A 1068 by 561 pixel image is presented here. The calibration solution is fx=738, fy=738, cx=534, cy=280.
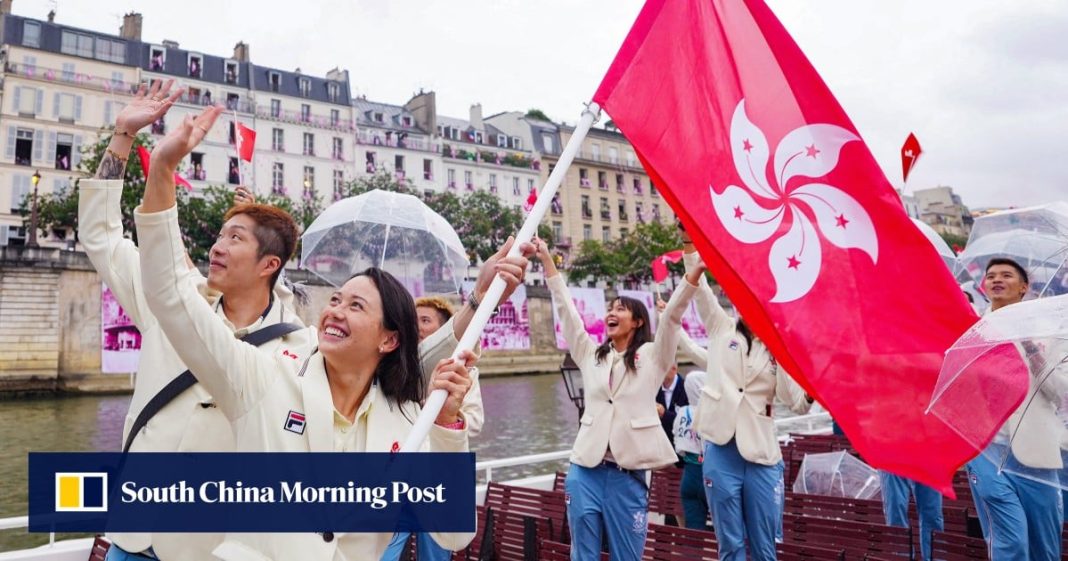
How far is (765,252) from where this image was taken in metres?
3.28

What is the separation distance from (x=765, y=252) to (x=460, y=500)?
69.6 inches

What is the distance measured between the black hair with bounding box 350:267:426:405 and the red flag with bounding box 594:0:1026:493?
1.40m

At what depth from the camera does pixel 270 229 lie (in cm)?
285

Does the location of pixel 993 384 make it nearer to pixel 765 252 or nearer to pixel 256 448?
pixel 765 252

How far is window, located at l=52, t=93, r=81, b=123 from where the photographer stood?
41.5m

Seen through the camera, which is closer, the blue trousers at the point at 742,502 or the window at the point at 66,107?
the blue trousers at the point at 742,502

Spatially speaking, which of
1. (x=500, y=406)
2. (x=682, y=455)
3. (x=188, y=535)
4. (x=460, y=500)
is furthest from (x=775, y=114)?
(x=500, y=406)

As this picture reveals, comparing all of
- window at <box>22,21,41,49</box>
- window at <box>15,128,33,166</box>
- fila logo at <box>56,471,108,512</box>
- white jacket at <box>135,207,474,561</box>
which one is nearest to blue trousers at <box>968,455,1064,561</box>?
white jacket at <box>135,207,474,561</box>

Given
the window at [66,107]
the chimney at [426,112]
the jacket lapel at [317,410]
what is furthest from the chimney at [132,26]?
the jacket lapel at [317,410]

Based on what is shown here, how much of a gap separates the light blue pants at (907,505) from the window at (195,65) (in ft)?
163

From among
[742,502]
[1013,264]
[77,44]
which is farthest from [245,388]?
[77,44]

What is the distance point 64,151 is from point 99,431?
29.8 meters

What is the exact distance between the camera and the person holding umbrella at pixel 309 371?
2125 millimetres

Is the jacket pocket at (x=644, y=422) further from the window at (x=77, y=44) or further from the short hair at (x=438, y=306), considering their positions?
the window at (x=77, y=44)
